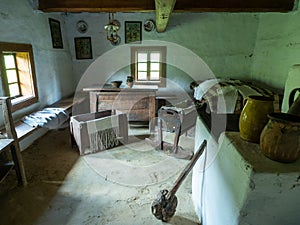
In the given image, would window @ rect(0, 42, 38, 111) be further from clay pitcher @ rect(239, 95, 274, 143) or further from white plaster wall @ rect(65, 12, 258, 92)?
clay pitcher @ rect(239, 95, 274, 143)

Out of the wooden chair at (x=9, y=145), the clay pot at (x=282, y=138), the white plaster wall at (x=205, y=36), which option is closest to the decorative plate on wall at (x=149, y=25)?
the white plaster wall at (x=205, y=36)

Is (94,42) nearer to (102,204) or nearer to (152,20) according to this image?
(152,20)

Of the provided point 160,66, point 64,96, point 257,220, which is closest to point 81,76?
point 64,96

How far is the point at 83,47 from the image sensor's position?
4.78m

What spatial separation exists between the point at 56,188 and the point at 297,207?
2152mm

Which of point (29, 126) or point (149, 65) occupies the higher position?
point (149, 65)

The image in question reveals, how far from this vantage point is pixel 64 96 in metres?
4.55

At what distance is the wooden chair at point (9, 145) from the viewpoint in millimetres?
2057

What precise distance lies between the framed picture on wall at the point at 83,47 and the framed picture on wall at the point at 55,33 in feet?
1.49

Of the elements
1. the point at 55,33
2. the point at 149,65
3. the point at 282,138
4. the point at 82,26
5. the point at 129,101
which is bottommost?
the point at 129,101

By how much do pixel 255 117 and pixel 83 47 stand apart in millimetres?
4557

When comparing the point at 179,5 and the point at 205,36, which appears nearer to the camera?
the point at 179,5

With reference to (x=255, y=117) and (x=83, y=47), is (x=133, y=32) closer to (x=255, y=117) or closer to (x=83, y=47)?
(x=83, y=47)

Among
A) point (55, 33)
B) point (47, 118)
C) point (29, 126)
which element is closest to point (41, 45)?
point (55, 33)
